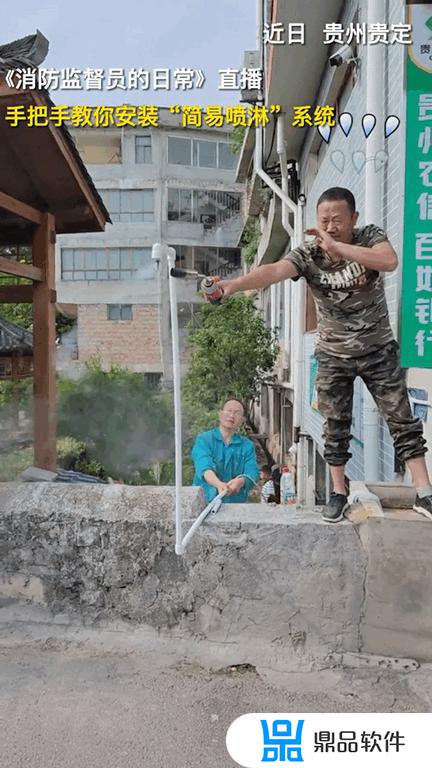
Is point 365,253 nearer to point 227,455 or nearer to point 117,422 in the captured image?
point 227,455

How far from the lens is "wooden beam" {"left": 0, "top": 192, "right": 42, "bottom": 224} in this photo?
5.91 meters

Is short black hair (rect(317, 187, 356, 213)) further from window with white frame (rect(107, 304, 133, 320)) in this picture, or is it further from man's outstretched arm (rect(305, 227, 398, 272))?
window with white frame (rect(107, 304, 133, 320))

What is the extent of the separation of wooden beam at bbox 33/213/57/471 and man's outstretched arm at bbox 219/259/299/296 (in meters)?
5.11

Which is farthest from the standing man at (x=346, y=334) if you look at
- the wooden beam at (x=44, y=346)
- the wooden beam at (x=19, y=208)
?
the wooden beam at (x=44, y=346)

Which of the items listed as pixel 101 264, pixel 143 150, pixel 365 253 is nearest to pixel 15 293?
pixel 365 253

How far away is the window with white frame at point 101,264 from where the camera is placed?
24281 mm

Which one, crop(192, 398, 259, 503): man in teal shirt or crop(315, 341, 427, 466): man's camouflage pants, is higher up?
crop(315, 341, 427, 466): man's camouflage pants

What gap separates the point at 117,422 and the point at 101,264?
13508 mm

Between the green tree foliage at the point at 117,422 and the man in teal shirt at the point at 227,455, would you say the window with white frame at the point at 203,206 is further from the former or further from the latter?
the man in teal shirt at the point at 227,455

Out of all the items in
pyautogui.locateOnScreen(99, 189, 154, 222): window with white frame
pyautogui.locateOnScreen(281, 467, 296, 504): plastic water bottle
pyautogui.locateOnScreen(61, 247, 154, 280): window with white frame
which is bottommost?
pyautogui.locateOnScreen(281, 467, 296, 504): plastic water bottle

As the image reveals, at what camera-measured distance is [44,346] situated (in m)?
7.21

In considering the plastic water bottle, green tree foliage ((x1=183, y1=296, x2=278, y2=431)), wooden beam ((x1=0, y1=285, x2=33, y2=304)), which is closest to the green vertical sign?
wooden beam ((x1=0, y1=285, x2=33, y2=304))

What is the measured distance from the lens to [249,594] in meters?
2.57

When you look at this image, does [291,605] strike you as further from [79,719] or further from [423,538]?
[79,719]
